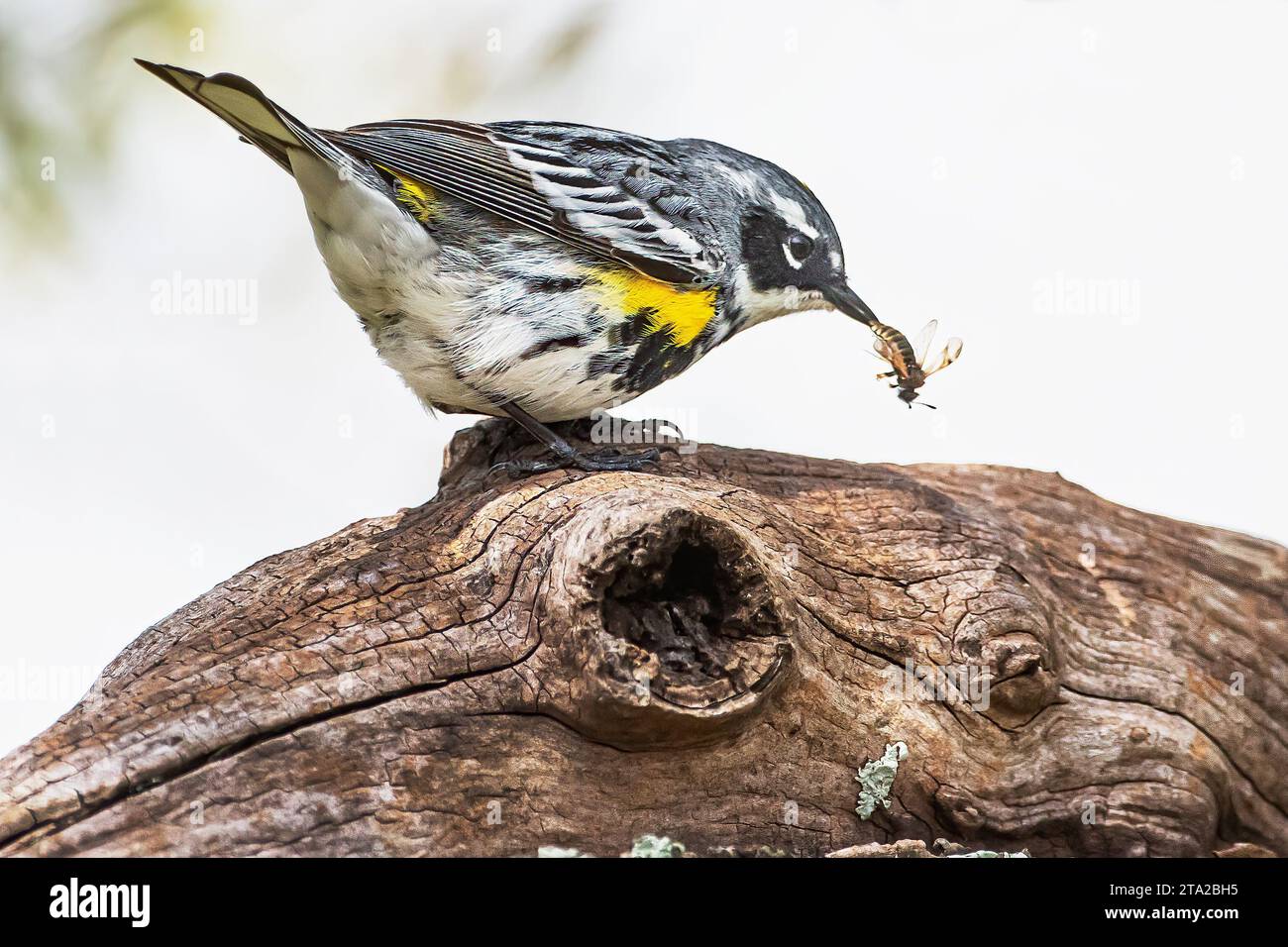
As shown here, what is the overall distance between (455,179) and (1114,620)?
251 centimetres

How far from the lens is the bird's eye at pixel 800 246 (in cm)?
427

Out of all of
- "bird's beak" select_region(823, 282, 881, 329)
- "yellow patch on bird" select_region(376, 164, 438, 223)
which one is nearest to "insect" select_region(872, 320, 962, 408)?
"bird's beak" select_region(823, 282, 881, 329)

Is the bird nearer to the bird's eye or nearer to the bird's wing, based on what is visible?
the bird's wing

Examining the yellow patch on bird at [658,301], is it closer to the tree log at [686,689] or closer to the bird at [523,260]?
the bird at [523,260]

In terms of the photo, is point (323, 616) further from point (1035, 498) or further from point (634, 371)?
point (1035, 498)

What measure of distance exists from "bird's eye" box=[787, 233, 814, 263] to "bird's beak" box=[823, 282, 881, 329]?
0.49 ft

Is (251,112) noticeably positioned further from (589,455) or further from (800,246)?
(800,246)

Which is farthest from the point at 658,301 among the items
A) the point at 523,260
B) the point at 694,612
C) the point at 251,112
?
the point at 251,112

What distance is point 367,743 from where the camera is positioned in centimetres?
296

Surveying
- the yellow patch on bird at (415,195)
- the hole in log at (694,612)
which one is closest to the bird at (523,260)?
the yellow patch on bird at (415,195)

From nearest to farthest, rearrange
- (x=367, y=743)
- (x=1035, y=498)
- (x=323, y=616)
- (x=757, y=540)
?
(x=367, y=743) → (x=323, y=616) → (x=757, y=540) → (x=1035, y=498)

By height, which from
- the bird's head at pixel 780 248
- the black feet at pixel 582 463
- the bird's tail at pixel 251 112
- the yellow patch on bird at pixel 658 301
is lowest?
the black feet at pixel 582 463

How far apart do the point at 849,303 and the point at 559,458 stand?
1.23 m
